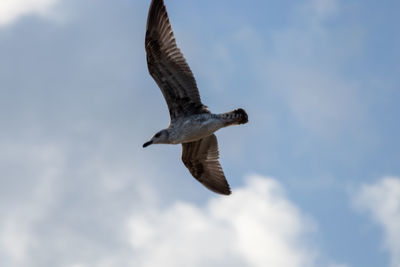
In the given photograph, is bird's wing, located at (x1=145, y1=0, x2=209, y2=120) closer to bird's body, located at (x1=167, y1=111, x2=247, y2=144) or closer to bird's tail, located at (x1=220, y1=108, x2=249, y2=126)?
bird's body, located at (x1=167, y1=111, x2=247, y2=144)

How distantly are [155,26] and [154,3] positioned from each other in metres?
0.63

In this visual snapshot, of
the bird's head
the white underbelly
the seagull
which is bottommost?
the bird's head

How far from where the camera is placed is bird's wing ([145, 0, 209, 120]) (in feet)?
65.2

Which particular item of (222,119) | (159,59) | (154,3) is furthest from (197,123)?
(154,3)

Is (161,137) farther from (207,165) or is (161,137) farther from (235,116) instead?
(207,165)

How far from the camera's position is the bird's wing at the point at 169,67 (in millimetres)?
19875

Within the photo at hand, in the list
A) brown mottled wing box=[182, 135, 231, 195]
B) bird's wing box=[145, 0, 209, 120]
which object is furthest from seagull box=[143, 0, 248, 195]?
brown mottled wing box=[182, 135, 231, 195]

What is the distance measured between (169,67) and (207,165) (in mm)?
3665

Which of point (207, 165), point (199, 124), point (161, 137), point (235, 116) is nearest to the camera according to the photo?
point (199, 124)

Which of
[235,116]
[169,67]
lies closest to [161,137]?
[169,67]

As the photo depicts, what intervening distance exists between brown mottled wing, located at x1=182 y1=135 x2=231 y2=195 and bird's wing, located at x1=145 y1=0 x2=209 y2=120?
212 cm

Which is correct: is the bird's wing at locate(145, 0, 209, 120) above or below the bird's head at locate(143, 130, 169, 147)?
above

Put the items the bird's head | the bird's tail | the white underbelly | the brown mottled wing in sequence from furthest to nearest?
the brown mottled wing, the bird's head, the bird's tail, the white underbelly

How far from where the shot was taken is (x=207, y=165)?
876 inches
